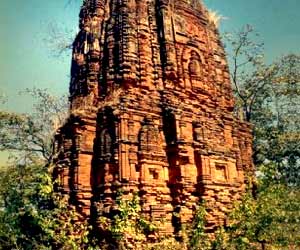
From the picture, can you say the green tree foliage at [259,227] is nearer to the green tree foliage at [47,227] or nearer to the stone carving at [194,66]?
the green tree foliage at [47,227]

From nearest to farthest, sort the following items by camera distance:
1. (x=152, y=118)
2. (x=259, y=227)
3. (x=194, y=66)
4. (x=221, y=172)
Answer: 1. (x=259, y=227)
2. (x=152, y=118)
3. (x=221, y=172)
4. (x=194, y=66)

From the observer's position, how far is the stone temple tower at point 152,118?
9.40 metres

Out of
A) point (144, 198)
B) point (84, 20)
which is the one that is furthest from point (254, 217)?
point (84, 20)

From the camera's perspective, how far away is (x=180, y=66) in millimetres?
11844

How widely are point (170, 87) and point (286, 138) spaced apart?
9920 millimetres

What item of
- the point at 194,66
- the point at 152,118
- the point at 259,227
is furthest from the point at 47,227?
the point at 194,66

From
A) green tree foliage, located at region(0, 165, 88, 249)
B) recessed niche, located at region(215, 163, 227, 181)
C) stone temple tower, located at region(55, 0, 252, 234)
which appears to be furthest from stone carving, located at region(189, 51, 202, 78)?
green tree foliage, located at region(0, 165, 88, 249)

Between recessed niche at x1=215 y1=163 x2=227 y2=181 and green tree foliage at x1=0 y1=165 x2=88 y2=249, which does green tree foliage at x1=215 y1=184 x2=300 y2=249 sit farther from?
green tree foliage at x1=0 y1=165 x2=88 y2=249

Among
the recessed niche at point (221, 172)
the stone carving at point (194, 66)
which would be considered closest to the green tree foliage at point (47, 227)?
the recessed niche at point (221, 172)

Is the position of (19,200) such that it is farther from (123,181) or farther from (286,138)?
(286,138)

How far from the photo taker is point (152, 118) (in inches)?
403

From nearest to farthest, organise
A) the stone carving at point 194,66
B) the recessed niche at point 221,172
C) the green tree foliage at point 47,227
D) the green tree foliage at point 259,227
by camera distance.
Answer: the green tree foliage at point 47,227
the green tree foliage at point 259,227
the recessed niche at point 221,172
the stone carving at point 194,66

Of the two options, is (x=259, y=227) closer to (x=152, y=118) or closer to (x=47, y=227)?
(x=152, y=118)

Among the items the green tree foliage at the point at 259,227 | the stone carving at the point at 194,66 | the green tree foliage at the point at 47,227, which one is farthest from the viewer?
the stone carving at the point at 194,66
